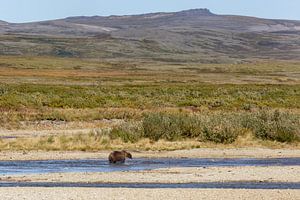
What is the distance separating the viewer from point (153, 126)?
1519 inches

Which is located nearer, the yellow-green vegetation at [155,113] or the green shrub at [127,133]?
the yellow-green vegetation at [155,113]

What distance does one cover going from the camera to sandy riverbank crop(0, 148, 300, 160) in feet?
105

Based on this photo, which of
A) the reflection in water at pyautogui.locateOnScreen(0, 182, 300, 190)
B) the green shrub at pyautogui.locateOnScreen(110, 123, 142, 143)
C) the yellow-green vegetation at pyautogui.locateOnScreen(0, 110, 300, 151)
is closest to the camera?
the reflection in water at pyautogui.locateOnScreen(0, 182, 300, 190)

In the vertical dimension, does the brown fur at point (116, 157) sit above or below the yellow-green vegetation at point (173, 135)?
above

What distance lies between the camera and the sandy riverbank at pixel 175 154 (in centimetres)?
3203

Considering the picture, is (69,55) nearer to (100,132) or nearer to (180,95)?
(180,95)

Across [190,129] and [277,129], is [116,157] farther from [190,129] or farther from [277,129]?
[277,129]

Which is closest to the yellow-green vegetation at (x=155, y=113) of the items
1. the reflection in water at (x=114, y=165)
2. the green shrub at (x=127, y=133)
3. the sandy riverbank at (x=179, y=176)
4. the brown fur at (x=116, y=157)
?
the green shrub at (x=127, y=133)


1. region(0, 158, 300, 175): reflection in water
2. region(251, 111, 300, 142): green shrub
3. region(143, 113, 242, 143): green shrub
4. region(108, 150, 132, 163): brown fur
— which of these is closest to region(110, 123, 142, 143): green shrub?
region(143, 113, 242, 143): green shrub

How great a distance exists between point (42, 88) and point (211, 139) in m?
35.5

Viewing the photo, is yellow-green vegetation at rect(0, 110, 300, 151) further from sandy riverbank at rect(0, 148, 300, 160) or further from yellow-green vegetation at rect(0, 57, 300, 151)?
sandy riverbank at rect(0, 148, 300, 160)

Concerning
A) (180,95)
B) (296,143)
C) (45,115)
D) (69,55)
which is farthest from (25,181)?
(69,55)

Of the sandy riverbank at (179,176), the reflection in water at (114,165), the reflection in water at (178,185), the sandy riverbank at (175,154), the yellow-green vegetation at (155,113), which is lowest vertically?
the yellow-green vegetation at (155,113)

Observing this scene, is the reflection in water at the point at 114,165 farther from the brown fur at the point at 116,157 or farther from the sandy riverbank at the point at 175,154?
the sandy riverbank at the point at 175,154
